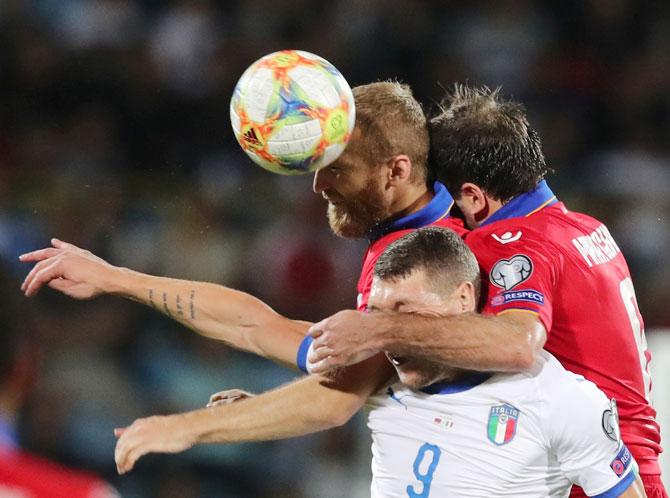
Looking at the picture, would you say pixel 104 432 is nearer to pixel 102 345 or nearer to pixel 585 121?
pixel 102 345

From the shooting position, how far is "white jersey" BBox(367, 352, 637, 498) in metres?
3.19

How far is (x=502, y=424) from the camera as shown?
10.6ft

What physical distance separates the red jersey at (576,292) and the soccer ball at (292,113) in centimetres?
62

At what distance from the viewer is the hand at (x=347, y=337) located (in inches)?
123

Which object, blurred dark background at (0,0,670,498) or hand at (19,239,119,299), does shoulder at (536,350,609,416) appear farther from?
blurred dark background at (0,0,670,498)

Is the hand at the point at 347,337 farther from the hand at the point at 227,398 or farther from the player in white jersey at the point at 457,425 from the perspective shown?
the hand at the point at 227,398

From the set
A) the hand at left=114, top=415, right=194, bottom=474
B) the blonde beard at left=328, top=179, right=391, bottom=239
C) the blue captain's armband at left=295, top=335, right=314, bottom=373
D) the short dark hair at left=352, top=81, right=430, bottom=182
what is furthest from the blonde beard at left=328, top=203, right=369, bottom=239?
the hand at left=114, top=415, right=194, bottom=474

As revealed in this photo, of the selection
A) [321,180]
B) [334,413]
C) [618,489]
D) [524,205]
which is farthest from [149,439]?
[524,205]

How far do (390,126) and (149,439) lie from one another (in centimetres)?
140

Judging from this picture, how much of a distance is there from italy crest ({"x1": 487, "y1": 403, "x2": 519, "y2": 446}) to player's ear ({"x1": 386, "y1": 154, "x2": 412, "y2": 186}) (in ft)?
3.22

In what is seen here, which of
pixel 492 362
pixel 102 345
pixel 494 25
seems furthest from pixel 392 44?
pixel 492 362

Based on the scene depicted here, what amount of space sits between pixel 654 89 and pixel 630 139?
62 centimetres

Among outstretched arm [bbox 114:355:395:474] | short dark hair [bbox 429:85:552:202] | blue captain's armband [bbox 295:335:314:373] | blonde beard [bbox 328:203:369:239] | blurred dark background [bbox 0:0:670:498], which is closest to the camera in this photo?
outstretched arm [bbox 114:355:395:474]

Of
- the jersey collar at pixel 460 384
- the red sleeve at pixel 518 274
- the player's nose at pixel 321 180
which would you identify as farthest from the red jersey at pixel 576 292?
the player's nose at pixel 321 180
